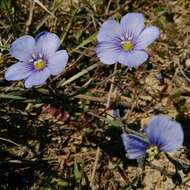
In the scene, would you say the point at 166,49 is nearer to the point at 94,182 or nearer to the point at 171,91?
the point at 171,91

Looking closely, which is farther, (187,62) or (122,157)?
(187,62)

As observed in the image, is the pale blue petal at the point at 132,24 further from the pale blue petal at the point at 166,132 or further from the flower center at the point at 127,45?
the pale blue petal at the point at 166,132

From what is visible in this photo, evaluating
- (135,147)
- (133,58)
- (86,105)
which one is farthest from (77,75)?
(135,147)

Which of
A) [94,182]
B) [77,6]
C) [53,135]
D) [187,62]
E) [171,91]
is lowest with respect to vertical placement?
[94,182]

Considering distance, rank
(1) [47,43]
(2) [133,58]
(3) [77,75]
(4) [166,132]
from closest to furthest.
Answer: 1. (4) [166,132]
2. (2) [133,58]
3. (1) [47,43]
4. (3) [77,75]

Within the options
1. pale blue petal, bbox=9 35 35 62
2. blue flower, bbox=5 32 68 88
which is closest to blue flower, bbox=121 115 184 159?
blue flower, bbox=5 32 68 88

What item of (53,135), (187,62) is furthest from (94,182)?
(187,62)

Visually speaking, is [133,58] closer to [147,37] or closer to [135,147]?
[147,37]
